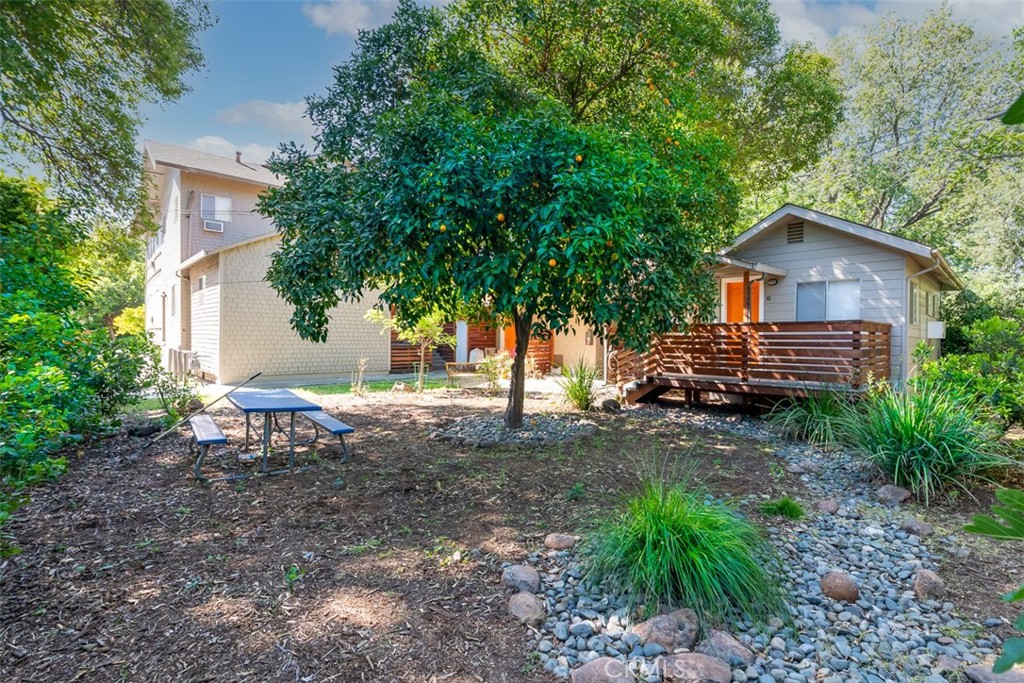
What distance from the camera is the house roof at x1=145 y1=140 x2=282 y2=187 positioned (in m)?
Result: 14.8

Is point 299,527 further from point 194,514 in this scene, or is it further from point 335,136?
point 335,136

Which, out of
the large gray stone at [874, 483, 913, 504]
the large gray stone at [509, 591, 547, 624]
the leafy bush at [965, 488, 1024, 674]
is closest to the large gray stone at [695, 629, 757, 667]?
the large gray stone at [509, 591, 547, 624]

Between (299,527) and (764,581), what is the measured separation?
10.3 feet

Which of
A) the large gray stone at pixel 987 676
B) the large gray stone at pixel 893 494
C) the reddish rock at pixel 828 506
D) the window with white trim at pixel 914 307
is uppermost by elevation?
the window with white trim at pixel 914 307

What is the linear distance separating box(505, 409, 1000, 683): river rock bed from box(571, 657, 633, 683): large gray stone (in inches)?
0.4

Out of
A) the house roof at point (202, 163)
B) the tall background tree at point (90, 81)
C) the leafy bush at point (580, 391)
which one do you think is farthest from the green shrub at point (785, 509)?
the house roof at point (202, 163)

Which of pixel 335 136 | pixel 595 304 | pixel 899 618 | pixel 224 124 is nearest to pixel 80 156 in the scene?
pixel 224 124

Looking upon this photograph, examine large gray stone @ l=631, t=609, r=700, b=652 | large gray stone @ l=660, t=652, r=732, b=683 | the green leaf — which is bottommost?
large gray stone @ l=660, t=652, r=732, b=683

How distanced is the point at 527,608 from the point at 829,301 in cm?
924

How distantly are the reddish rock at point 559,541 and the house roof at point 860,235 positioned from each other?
8341 millimetres

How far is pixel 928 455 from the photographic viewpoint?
4734mm

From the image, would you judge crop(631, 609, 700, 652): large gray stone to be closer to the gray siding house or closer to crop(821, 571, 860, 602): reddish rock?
crop(821, 571, 860, 602): reddish rock

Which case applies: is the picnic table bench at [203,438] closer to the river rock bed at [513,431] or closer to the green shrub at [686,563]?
the river rock bed at [513,431]

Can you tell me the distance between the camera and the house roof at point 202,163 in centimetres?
1484
